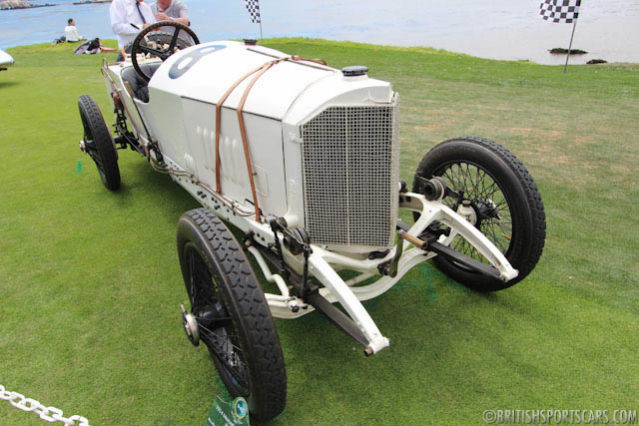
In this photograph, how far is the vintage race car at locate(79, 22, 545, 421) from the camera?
1.76 meters

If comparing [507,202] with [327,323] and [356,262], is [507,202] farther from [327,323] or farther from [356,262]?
[327,323]

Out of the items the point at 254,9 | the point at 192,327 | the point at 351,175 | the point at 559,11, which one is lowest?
the point at 192,327

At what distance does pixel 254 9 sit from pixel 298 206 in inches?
425

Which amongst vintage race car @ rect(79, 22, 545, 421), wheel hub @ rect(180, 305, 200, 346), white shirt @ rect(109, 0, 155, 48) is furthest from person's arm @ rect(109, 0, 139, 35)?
wheel hub @ rect(180, 305, 200, 346)

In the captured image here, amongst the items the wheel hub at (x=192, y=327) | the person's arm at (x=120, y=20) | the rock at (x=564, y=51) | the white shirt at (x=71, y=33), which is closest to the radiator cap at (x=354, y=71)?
the wheel hub at (x=192, y=327)

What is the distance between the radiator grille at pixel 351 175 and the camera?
1.93 m

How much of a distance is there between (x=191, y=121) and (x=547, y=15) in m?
9.02

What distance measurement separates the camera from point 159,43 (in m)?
3.85

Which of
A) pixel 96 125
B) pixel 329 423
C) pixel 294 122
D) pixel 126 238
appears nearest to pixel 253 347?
pixel 329 423

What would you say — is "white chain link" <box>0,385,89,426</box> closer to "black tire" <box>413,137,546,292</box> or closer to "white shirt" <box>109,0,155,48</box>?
"black tire" <box>413,137,546,292</box>

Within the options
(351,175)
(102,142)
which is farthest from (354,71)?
(102,142)

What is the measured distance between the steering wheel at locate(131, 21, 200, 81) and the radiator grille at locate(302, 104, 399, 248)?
2.06 metres

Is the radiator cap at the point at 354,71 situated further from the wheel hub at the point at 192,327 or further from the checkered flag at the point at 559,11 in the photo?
the checkered flag at the point at 559,11

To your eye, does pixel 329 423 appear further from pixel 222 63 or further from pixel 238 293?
pixel 222 63
